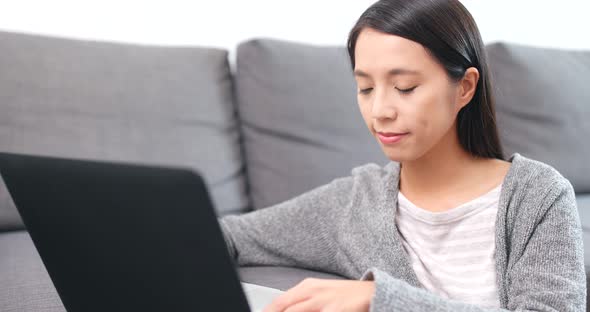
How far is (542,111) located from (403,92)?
1.09 metres

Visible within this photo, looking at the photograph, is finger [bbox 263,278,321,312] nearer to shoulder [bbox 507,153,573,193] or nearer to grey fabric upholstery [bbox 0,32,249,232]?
shoulder [bbox 507,153,573,193]

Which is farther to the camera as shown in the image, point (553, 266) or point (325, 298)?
point (553, 266)

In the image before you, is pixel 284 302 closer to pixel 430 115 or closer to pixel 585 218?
pixel 430 115

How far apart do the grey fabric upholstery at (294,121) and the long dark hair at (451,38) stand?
2.00 feet

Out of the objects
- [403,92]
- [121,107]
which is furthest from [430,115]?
[121,107]

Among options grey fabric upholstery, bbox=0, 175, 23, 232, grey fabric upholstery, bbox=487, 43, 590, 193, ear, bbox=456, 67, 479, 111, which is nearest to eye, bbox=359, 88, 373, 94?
ear, bbox=456, 67, 479, 111

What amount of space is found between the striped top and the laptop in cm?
47

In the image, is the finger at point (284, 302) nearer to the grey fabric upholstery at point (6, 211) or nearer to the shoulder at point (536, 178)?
the shoulder at point (536, 178)

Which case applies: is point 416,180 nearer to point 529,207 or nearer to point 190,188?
point 529,207

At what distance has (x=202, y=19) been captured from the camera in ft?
6.07

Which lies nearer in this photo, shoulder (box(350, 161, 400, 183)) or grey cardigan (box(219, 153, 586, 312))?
grey cardigan (box(219, 153, 586, 312))

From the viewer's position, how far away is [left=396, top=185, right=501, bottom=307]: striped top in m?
0.93

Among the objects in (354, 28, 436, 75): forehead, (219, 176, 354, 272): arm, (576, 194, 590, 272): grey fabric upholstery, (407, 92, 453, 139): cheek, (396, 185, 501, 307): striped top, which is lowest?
(576, 194, 590, 272): grey fabric upholstery

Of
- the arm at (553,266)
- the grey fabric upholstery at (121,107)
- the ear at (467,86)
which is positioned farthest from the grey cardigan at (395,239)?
the grey fabric upholstery at (121,107)
